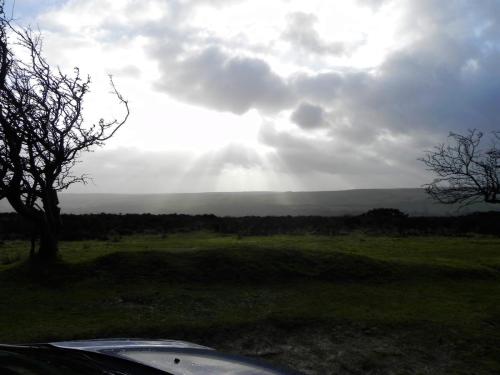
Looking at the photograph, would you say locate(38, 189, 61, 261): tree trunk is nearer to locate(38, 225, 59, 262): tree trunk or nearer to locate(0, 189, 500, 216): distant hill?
locate(38, 225, 59, 262): tree trunk

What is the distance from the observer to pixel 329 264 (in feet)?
47.0

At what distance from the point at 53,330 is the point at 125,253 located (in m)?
5.39

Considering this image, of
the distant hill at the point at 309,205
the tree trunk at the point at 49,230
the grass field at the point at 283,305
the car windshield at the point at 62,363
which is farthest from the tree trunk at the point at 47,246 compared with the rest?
the distant hill at the point at 309,205

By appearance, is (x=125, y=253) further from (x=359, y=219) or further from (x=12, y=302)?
(x=359, y=219)

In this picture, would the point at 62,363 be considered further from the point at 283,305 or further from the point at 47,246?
the point at 47,246

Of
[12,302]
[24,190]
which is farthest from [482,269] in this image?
[24,190]

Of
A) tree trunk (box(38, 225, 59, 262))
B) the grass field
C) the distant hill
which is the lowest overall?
the grass field

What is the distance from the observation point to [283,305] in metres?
11.2

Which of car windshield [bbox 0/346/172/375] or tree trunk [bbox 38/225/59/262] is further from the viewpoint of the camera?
tree trunk [bbox 38/225/59/262]

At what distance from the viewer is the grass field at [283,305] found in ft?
28.6

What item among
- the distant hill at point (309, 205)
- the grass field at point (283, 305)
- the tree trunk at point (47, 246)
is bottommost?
the grass field at point (283, 305)

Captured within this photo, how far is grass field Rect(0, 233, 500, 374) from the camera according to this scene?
871 centimetres

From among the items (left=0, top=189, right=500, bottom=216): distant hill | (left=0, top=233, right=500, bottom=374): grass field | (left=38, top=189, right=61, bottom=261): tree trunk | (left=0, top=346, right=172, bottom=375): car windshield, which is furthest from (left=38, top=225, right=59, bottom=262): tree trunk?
(left=0, top=189, right=500, bottom=216): distant hill

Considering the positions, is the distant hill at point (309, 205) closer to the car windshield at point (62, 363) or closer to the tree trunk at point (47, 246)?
the tree trunk at point (47, 246)
